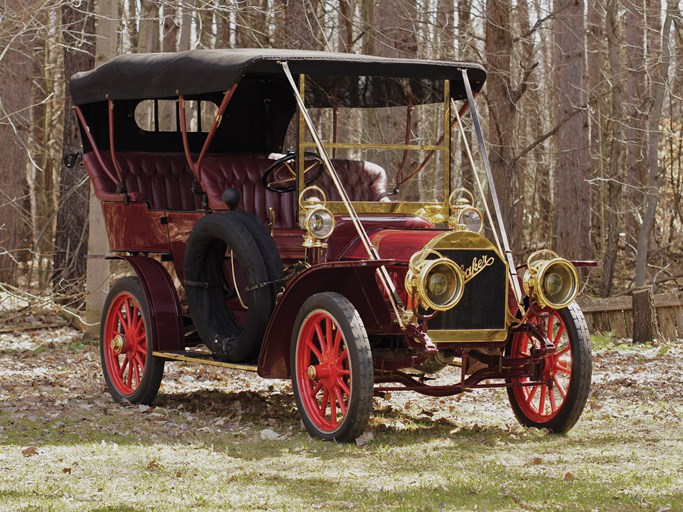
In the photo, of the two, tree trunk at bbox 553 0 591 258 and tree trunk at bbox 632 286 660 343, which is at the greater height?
tree trunk at bbox 553 0 591 258

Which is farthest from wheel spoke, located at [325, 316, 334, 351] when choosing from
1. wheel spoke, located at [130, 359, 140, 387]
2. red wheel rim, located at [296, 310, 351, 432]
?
wheel spoke, located at [130, 359, 140, 387]

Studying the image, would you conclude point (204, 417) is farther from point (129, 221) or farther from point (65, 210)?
point (65, 210)

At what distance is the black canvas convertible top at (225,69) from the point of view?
744 cm

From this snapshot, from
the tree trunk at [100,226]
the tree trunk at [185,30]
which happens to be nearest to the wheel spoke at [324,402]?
the tree trunk at [100,226]

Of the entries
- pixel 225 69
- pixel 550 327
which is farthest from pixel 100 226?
pixel 550 327

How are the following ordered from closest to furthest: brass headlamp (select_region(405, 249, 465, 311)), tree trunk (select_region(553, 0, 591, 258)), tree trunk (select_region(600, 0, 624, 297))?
brass headlamp (select_region(405, 249, 465, 311)), tree trunk (select_region(600, 0, 624, 297)), tree trunk (select_region(553, 0, 591, 258))

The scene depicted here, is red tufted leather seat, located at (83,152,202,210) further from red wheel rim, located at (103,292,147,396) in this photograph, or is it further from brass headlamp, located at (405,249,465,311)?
brass headlamp, located at (405,249,465,311)

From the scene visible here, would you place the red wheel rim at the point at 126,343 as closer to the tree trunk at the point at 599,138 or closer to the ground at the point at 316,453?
the ground at the point at 316,453

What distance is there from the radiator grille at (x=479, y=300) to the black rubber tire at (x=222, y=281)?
1.19m

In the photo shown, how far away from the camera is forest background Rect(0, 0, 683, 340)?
41.4 ft

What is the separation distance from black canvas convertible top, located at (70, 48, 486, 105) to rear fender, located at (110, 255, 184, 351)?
1.31 m

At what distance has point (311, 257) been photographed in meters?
7.27

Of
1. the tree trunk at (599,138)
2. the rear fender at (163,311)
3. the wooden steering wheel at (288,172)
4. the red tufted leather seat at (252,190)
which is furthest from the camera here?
the tree trunk at (599,138)

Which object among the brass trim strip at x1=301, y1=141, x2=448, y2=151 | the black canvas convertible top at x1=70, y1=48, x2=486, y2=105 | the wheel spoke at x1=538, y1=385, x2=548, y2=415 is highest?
the black canvas convertible top at x1=70, y1=48, x2=486, y2=105
